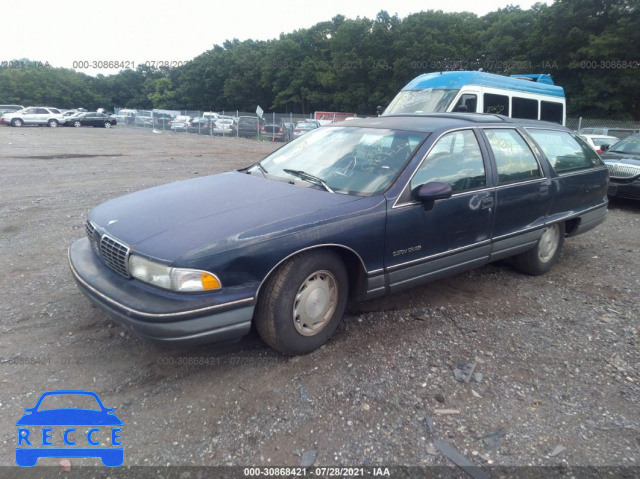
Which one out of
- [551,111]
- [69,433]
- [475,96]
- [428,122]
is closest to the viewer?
[69,433]

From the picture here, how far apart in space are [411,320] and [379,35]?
57.4 metres

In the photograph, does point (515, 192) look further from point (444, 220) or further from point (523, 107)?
point (523, 107)

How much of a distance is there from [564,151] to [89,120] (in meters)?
41.9

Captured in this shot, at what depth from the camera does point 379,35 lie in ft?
178

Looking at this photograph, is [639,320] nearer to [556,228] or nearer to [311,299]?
[556,228]

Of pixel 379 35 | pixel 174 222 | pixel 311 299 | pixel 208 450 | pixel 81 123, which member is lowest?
pixel 208 450

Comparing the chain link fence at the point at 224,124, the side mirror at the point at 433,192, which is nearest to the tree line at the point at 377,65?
the chain link fence at the point at 224,124

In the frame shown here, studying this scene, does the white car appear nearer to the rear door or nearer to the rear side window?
the rear side window

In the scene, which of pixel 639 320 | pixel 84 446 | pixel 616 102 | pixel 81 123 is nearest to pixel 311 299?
pixel 84 446

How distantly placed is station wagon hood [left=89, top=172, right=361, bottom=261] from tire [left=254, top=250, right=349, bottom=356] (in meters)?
0.31

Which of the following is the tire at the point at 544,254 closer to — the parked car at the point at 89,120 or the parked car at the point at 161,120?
the parked car at the point at 161,120

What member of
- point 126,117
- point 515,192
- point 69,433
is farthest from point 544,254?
point 126,117

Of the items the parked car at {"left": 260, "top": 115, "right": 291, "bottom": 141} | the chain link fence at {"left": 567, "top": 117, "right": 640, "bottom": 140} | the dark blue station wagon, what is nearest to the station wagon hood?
the dark blue station wagon

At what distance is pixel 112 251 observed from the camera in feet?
9.34
